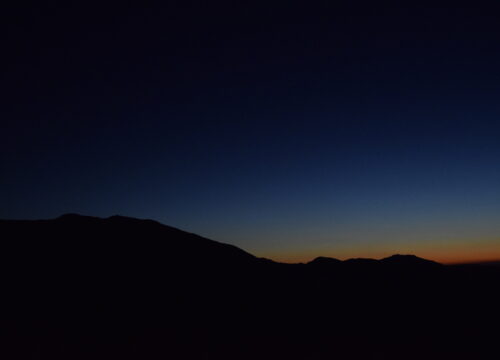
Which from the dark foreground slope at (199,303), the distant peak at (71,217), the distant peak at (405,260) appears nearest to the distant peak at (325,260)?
the dark foreground slope at (199,303)

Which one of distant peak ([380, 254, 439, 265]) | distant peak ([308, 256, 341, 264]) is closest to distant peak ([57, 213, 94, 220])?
distant peak ([308, 256, 341, 264])

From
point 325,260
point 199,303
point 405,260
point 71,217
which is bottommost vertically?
point 199,303

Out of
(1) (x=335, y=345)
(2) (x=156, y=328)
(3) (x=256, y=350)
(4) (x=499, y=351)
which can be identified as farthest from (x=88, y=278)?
(4) (x=499, y=351)

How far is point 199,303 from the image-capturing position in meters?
24.9

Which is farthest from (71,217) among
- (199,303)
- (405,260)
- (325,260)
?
(405,260)

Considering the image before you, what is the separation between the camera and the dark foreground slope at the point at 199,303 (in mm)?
17766

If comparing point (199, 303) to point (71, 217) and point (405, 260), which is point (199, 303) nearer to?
point (71, 217)

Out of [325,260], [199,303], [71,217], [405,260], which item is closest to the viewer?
[199,303]

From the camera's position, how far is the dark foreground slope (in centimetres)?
1777

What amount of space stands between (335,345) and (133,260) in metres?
17.4

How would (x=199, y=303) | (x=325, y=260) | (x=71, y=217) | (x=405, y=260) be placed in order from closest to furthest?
(x=199, y=303) < (x=71, y=217) < (x=325, y=260) < (x=405, y=260)

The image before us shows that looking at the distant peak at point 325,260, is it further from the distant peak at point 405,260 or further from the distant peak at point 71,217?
the distant peak at point 71,217

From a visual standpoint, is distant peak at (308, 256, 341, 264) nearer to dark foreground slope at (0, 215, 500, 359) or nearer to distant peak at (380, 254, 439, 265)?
dark foreground slope at (0, 215, 500, 359)

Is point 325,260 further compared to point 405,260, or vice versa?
point 405,260
